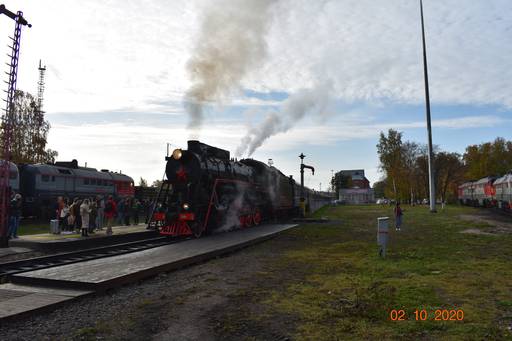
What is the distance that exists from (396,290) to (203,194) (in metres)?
10.4

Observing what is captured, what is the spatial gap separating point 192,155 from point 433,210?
26.0 metres

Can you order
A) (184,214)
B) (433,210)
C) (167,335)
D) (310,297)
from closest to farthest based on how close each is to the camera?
(167,335)
(310,297)
(184,214)
(433,210)

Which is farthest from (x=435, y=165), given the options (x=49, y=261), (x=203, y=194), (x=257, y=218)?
(x=49, y=261)

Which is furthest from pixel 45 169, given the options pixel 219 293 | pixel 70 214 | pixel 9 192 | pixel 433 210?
pixel 433 210

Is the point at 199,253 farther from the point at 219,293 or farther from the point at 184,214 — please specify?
the point at 184,214

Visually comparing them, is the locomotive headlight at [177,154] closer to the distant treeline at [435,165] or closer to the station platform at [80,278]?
the station platform at [80,278]

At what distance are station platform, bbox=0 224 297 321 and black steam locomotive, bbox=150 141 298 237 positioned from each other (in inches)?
175

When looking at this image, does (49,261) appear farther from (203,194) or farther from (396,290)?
(396,290)

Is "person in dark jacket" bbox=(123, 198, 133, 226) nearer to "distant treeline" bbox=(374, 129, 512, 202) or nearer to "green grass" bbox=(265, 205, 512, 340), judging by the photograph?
"green grass" bbox=(265, 205, 512, 340)

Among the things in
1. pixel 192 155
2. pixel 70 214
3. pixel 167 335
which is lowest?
pixel 167 335

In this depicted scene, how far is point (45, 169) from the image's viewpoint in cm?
2738

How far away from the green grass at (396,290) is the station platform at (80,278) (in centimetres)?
278
